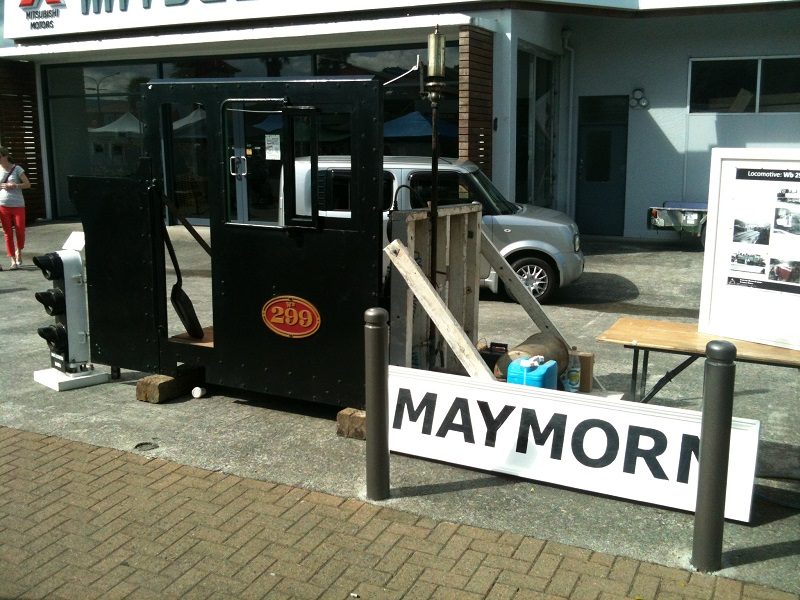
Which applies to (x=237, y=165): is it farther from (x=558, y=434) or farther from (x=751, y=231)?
(x=751, y=231)

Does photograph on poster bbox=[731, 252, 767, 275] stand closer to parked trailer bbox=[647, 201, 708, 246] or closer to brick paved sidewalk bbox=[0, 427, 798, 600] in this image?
brick paved sidewalk bbox=[0, 427, 798, 600]

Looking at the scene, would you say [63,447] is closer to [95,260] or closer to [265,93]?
[95,260]

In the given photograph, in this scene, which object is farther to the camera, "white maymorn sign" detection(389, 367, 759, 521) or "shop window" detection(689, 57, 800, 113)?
"shop window" detection(689, 57, 800, 113)

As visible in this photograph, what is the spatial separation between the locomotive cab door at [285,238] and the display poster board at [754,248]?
2077 mm

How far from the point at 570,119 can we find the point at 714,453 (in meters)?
14.7

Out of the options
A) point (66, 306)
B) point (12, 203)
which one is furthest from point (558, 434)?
point (12, 203)

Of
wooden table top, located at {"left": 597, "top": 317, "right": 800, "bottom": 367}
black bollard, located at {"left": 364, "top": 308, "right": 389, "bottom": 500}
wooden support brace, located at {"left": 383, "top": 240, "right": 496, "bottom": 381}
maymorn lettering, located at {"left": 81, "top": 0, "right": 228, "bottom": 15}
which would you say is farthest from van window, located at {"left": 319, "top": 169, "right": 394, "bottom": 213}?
maymorn lettering, located at {"left": 81, "top": 0, "right": 228, "bottom": 15}

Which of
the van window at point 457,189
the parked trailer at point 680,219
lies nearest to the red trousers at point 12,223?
the van window at point 457,189

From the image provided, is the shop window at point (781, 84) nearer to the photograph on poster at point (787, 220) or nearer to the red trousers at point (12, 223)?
the photograph on poster at point (787, 220)

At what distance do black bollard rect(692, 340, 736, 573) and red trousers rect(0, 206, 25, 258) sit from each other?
11913 mm

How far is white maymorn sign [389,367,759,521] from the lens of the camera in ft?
14.2

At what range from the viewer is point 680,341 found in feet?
16.2

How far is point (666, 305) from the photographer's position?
A: 10461 mm

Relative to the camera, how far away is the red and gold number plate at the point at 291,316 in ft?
18.6
